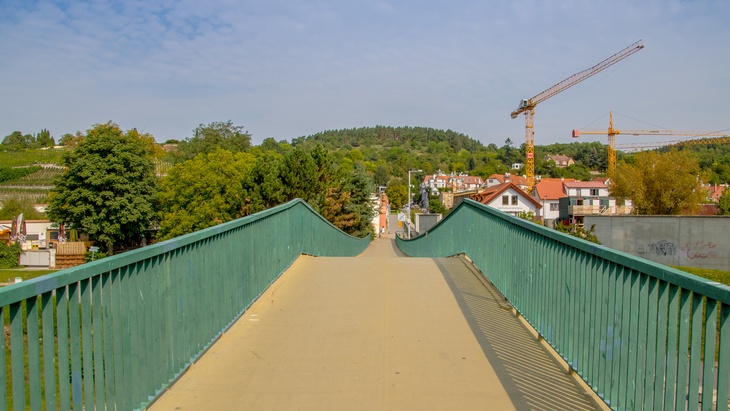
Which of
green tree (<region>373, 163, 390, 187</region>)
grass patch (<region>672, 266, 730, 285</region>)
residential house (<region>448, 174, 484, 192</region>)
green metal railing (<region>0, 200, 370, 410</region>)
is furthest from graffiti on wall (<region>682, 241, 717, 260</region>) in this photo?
green tree (<region>373, 163, 390, 187</region>)

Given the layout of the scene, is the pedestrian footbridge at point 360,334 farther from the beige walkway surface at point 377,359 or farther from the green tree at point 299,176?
the green tree at point 299,176

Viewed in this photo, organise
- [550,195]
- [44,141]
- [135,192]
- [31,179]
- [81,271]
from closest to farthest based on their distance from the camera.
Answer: [81,271] < [135,192] < [550,195] < [31,179] < [44,141]

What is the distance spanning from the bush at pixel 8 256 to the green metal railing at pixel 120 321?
63.9 m

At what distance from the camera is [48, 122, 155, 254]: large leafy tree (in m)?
49.0

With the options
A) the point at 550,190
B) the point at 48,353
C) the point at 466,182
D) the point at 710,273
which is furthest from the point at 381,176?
the point at 48,353

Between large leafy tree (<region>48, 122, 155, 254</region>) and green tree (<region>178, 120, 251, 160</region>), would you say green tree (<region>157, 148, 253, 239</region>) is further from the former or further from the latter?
green tree (<region>178, 120, 251, 160</region>)

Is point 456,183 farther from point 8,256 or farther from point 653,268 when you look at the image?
point 653,268

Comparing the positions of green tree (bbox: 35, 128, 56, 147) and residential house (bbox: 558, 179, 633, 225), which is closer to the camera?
residential house (bbox: 558, 179, 633, 225)

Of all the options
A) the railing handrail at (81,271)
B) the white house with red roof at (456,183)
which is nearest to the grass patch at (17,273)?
the railing handrail at (81,271)

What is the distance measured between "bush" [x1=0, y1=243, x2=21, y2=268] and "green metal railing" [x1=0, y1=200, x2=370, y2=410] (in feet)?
210

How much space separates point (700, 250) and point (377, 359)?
1447 inches

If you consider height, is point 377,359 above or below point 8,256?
above

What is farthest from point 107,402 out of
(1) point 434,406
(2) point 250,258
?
(2) point 250,258

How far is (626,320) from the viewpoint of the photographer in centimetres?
342
